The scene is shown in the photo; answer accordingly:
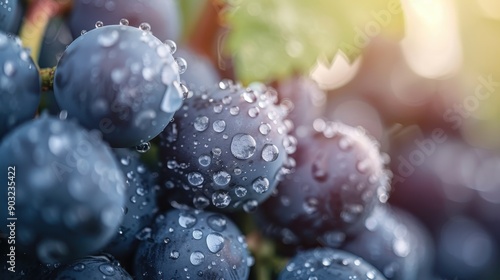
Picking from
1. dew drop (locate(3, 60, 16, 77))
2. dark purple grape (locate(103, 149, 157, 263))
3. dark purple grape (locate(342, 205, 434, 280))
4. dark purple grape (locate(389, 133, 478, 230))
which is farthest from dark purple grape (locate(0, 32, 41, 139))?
dark purple grape (locate(389, 133, 478, 230))

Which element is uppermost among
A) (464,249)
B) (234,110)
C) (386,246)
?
(234,110)

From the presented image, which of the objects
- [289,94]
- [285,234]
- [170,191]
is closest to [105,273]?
[170,191]

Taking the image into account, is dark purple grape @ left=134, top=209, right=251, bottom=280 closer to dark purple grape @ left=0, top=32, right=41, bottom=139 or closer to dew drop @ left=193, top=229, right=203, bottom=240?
dew drop @ left=193, top=229, right=203, bottom=240

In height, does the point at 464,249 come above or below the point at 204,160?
below

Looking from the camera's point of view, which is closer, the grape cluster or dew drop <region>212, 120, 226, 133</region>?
the grape cluster

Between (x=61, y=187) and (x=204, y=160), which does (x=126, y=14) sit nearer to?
(x=204, y=160)

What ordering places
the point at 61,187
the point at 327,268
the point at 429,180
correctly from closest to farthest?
the point at 61,187 → the point at 327,268 → the point at 429,180

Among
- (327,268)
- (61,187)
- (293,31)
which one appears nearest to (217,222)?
(327,268)
